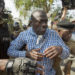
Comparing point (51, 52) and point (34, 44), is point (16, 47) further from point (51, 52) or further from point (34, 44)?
point (51, 52)

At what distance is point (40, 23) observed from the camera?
82.4 inches

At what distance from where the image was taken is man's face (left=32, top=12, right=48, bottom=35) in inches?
82.3

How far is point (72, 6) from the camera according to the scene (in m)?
5.31

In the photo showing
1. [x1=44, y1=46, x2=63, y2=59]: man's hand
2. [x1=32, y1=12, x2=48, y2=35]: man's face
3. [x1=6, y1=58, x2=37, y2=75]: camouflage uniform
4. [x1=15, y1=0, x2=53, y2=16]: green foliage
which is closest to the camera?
[x1=6, y1=58, x2=37, y2=75]: camouflage uniform

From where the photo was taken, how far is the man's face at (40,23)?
2090mm

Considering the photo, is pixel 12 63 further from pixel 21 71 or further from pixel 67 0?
pixel 67 0

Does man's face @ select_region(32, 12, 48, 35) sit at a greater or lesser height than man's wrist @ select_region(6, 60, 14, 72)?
greater

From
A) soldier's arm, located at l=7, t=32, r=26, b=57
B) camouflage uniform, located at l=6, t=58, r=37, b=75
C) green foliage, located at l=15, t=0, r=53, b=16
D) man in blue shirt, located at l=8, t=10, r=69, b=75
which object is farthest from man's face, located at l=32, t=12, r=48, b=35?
green foliage, located at l=15, t=0, r=53, b=16

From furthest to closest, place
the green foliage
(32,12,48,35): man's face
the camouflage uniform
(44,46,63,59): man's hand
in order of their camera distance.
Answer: the green foliage < (32,12,48,35): man's face < (44,46,63,59): man's hand < the camouflage uniform

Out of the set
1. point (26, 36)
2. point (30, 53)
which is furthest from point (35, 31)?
point (30, 53)

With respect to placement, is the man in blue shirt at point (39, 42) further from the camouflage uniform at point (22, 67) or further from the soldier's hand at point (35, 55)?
the camouflage uniform at point (22, 67)

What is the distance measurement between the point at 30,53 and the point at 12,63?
549 mm

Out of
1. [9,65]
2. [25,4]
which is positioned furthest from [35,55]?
[25,4]

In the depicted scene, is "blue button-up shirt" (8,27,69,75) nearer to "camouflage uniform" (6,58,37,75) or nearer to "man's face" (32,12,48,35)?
"man's face" (32,12,48,35)
